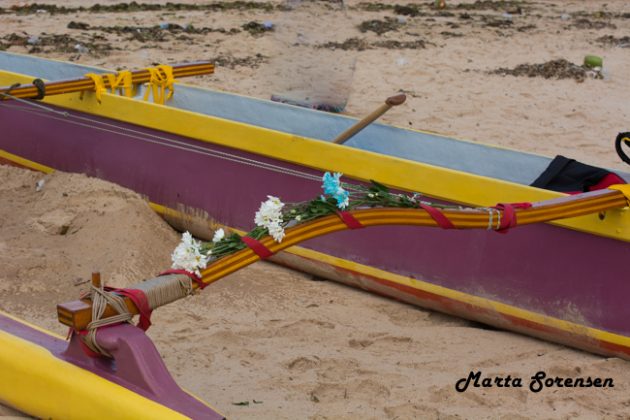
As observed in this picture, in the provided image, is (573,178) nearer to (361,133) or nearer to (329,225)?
(361,133)

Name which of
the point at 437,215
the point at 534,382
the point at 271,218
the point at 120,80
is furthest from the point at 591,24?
the point at 271,218

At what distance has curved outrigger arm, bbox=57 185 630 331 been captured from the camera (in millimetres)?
2600

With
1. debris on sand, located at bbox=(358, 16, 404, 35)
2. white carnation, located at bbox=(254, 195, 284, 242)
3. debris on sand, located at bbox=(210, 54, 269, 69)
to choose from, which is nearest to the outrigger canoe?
white carnation, located at bbox=(254, 195, 284, 242)

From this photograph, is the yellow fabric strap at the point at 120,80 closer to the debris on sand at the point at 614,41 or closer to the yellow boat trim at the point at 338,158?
the yellow boat trim at the point at 338,158

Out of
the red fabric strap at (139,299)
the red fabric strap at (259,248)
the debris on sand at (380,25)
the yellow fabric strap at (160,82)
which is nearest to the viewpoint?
the red fabric strap at (139,299)

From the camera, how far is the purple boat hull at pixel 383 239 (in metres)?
3.51

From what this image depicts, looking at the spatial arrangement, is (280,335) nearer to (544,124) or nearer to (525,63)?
(544,124)

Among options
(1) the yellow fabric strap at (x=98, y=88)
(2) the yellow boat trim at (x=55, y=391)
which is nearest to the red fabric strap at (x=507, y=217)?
(2) the yellow boat trim at (x=55, y=391)

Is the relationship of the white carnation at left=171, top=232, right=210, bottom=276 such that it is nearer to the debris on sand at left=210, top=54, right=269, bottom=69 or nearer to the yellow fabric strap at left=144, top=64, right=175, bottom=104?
the yellow fabric strap at left=144, top=64, right=175, bottom=104

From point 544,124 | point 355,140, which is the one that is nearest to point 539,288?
point 355,140

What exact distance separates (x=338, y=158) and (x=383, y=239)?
0.40 m

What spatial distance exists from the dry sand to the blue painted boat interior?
0.71 meters

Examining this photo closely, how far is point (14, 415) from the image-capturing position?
9.68 feet

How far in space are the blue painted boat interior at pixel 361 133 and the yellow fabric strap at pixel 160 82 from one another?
3.6 inches
